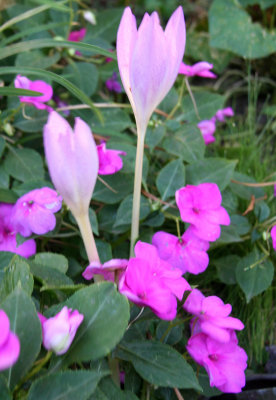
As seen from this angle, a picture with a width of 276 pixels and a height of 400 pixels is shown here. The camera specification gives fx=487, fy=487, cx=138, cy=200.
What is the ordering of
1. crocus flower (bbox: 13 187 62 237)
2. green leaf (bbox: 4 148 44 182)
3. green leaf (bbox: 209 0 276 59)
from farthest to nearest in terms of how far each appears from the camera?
1. green leaf (bbox: 209 0 276 59)
2. green leaf (bbox: 4 148 44 182)
3. crocus flower (bbox: 13 187 62 237)

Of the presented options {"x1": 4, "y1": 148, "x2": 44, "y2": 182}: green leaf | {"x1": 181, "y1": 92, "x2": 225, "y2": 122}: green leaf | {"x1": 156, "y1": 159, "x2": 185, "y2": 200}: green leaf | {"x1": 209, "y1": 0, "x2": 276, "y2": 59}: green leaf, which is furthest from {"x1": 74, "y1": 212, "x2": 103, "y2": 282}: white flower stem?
{"x1": 209, "y1": 0, "x2": 276, "y2": 59}: green leaf

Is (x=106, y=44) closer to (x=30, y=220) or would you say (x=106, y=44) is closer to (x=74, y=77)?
(x=74, y=77)

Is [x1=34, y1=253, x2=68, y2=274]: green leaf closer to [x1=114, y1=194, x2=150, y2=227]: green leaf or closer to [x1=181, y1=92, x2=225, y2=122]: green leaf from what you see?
[x1=114, y1=194, x2=150, y2=227]: green leaf

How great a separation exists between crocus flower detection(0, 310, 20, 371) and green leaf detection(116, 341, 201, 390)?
0.74ft

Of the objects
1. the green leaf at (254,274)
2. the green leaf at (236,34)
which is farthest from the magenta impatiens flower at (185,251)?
the green leaf at (236,34)

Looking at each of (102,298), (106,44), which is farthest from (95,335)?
(106,44)

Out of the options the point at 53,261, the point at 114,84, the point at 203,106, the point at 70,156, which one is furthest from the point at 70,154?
the point at 114,84

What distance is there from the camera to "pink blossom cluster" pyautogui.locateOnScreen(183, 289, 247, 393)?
24.3 inches

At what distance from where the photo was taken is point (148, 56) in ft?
1.82

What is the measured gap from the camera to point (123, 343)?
0.64 metres

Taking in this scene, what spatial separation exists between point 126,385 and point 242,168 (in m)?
0.72

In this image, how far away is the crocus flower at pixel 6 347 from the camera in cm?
39

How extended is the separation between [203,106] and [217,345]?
0.65m

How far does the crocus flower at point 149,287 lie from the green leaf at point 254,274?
0.92 ft
